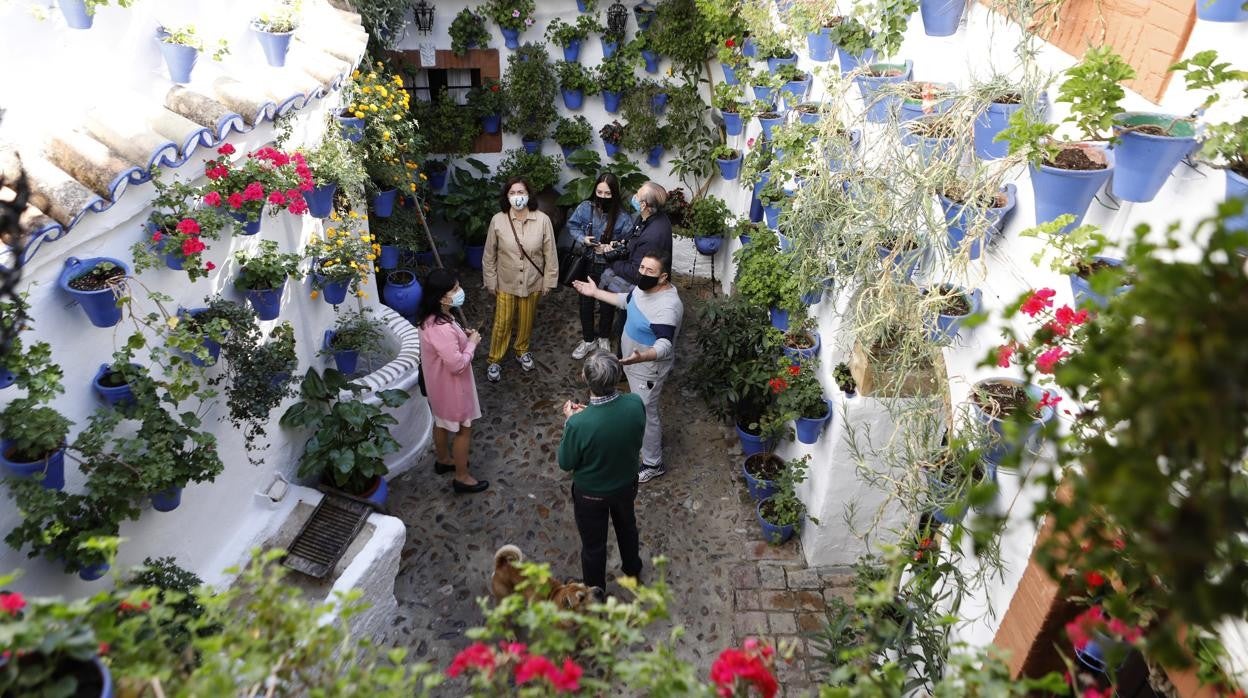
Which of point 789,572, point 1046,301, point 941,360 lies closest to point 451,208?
point 789,572

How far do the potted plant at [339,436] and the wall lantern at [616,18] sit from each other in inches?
209

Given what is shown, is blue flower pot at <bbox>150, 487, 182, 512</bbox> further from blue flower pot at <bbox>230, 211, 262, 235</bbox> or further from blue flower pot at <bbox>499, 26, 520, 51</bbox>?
blue flower pot at <bbox>499, 26, 520, 51</bbox>

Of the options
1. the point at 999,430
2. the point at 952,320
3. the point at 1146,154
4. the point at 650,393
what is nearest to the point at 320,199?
the point at 650,393

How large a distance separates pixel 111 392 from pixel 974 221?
3777 millimetres

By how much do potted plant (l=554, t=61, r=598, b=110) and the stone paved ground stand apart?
3.50m

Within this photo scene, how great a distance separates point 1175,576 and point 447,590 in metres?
5.14

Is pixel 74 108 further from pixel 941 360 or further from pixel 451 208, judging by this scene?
pixel 451 208

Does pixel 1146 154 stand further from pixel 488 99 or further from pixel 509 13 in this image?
pixel 488 99

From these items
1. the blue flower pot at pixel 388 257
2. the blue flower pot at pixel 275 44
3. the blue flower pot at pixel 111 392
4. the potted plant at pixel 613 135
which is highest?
the blue flower pot at pixel 275 44

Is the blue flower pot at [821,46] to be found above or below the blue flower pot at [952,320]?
above

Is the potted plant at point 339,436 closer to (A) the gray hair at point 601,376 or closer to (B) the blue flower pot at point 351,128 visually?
(A) the gray hair at point 601,376

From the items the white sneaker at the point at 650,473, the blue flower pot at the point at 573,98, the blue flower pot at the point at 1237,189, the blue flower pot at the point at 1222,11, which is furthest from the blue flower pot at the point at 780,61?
the blue flower pot at the point at 1237,189

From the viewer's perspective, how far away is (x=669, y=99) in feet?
30.8

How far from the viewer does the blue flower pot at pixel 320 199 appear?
18.1 ft
